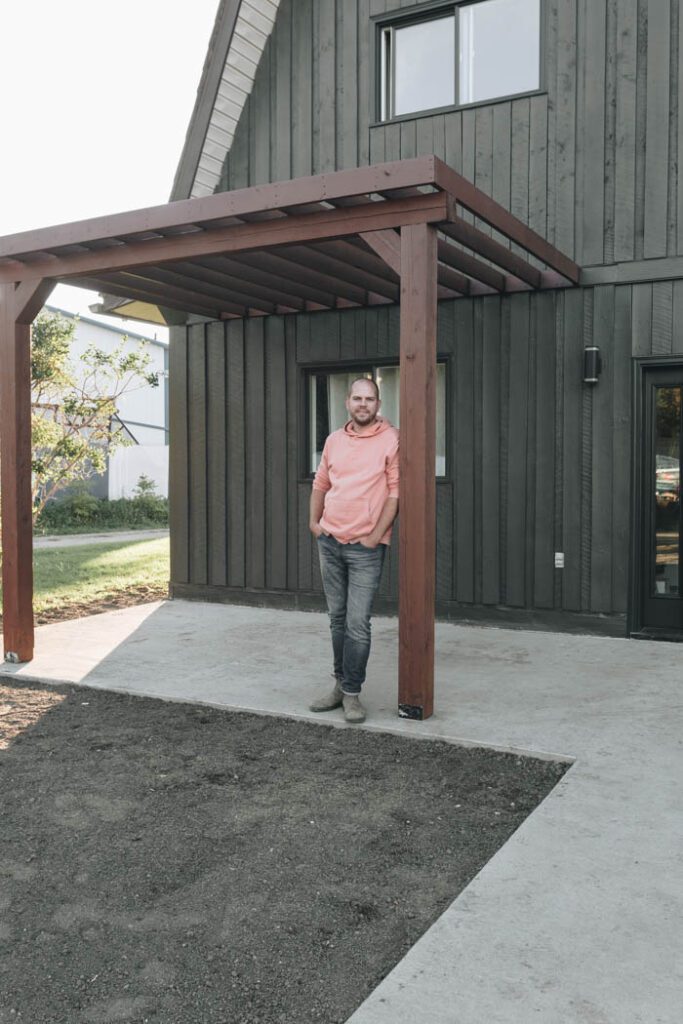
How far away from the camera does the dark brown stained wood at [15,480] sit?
575 centimetres

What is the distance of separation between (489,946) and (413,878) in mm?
459

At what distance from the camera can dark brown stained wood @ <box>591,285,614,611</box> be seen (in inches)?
257

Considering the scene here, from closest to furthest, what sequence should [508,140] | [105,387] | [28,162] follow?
[508,140] < [105,387] < [28,162]

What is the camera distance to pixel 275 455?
320 inches

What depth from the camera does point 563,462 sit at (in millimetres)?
6738

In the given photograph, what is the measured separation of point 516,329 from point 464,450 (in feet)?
3.37

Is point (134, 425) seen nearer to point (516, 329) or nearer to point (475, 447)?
point (475, 447)

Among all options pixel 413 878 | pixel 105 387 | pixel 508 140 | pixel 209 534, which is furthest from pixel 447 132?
pixel 105 387

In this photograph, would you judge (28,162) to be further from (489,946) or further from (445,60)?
(489,946)

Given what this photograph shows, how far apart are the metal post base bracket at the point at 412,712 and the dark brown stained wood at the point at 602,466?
2.66 m

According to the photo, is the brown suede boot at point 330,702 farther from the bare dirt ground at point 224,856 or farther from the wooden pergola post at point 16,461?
the wooden pergola post at point 16,461

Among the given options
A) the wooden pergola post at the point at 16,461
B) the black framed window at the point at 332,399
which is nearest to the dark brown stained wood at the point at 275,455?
the black framed window at the point at 332,399

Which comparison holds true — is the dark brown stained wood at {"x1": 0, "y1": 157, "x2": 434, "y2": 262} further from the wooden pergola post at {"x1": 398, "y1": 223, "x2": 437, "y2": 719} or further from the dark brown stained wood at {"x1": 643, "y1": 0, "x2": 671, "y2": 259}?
the dark brown stained wood at {"x1": 643, "y1": 0, "x2": 671, "y2": 259}

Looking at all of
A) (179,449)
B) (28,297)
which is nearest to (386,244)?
(28,297)
